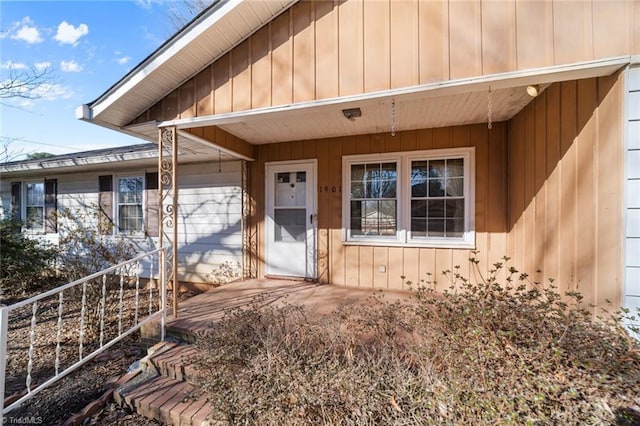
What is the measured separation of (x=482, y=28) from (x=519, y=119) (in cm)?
191

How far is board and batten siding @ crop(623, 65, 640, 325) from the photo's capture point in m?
1.94

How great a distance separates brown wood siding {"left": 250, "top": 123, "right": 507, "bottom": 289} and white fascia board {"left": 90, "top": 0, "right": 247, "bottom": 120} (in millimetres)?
2414

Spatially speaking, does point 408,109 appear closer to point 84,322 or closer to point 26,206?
point 84,322

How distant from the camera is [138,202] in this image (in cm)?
629

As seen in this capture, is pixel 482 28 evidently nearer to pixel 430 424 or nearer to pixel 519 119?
pixel 519 119

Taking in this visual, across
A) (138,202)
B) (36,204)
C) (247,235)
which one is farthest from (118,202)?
(247,235)

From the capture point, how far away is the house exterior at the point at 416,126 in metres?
2.08

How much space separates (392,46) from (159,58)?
7.79 feet

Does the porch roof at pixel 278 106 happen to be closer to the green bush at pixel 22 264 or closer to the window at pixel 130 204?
the window at pixel 130 204

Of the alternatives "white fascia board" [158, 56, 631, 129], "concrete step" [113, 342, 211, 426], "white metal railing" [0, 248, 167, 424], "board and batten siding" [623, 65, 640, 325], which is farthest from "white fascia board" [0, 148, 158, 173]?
"board and batten siding" [623, 65, 640, 325]

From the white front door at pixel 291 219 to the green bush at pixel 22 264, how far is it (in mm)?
4642

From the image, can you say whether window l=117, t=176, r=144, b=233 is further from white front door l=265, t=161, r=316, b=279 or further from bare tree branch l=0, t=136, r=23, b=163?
bare tree branch l=0, t=136, r=23, b=163

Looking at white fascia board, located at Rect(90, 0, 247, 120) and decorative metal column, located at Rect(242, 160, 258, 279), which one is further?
decorative metal column, located at Rect(242, 160, 258, 279)

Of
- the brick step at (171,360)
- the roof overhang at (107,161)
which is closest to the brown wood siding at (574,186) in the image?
the brick step at (171,360)
